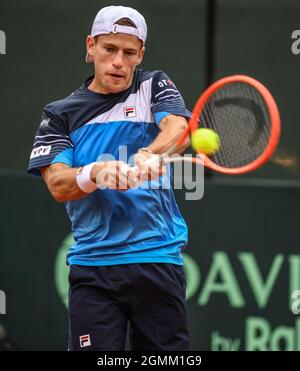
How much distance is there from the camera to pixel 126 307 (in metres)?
3.74

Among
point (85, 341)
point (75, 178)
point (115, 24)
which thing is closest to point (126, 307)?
point (85, 341)

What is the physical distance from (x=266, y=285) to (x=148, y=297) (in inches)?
80.5

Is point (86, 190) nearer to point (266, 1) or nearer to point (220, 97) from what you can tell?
point (220, 97)

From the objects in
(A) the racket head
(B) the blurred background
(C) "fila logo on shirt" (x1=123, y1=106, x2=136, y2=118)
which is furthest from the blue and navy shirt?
(B) the blurred background

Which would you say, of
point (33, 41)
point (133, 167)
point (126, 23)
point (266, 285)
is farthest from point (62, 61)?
point (133, 167)

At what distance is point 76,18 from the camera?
592cm

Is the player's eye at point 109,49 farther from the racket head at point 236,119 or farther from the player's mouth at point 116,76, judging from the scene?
the racket head at point 236,119

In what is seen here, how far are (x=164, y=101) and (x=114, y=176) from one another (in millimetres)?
475

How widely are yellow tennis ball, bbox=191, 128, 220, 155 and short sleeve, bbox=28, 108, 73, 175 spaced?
1.70ft

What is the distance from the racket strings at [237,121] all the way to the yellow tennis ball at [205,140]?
0.16 m

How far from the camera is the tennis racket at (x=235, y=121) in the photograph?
142 inches

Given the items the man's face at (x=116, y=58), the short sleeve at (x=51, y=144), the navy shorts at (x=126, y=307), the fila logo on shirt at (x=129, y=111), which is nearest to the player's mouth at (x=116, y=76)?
the man's face at (x=116, y=58)

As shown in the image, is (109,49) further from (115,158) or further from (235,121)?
(235,121)

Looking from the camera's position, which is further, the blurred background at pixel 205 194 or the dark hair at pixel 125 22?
the blurred background at pixel 205 194
